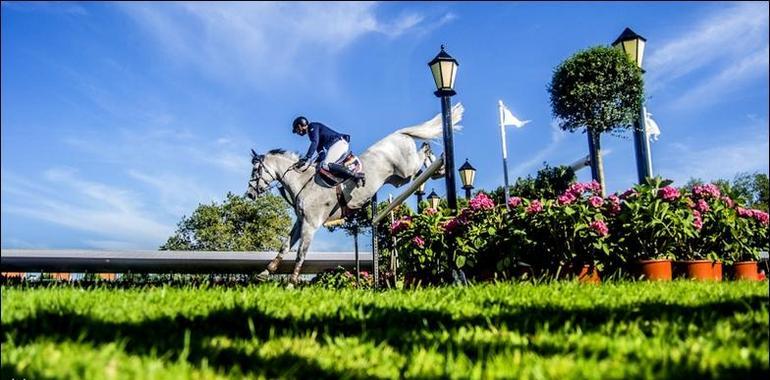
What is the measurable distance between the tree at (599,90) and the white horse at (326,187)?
9357mm

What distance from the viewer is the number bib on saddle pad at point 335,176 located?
11.9 meters

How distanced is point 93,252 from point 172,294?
1565 cm

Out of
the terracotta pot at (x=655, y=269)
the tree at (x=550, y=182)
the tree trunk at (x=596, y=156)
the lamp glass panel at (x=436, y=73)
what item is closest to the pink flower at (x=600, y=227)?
the terracotta pot at (x=655, y=269)

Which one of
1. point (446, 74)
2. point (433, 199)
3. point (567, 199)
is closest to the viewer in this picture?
point (567, 199)

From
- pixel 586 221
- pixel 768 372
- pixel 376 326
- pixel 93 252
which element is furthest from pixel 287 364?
pixel 93 252

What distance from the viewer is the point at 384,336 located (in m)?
4.31

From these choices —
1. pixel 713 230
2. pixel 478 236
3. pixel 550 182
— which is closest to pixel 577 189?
pixel 478 236

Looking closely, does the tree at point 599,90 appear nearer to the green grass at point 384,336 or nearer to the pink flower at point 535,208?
the pink flower at point 535,208

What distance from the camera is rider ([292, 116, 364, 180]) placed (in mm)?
11898

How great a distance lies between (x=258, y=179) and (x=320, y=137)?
1.53 metres

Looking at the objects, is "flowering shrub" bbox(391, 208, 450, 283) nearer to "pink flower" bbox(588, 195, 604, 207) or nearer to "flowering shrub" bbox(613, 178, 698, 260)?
"pink flower" bbox(588, 195, 604, 207)

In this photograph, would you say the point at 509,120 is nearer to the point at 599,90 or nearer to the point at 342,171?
the point at 599,90

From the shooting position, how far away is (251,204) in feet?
174

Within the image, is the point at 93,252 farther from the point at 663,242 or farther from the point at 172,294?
the point at 663,242
